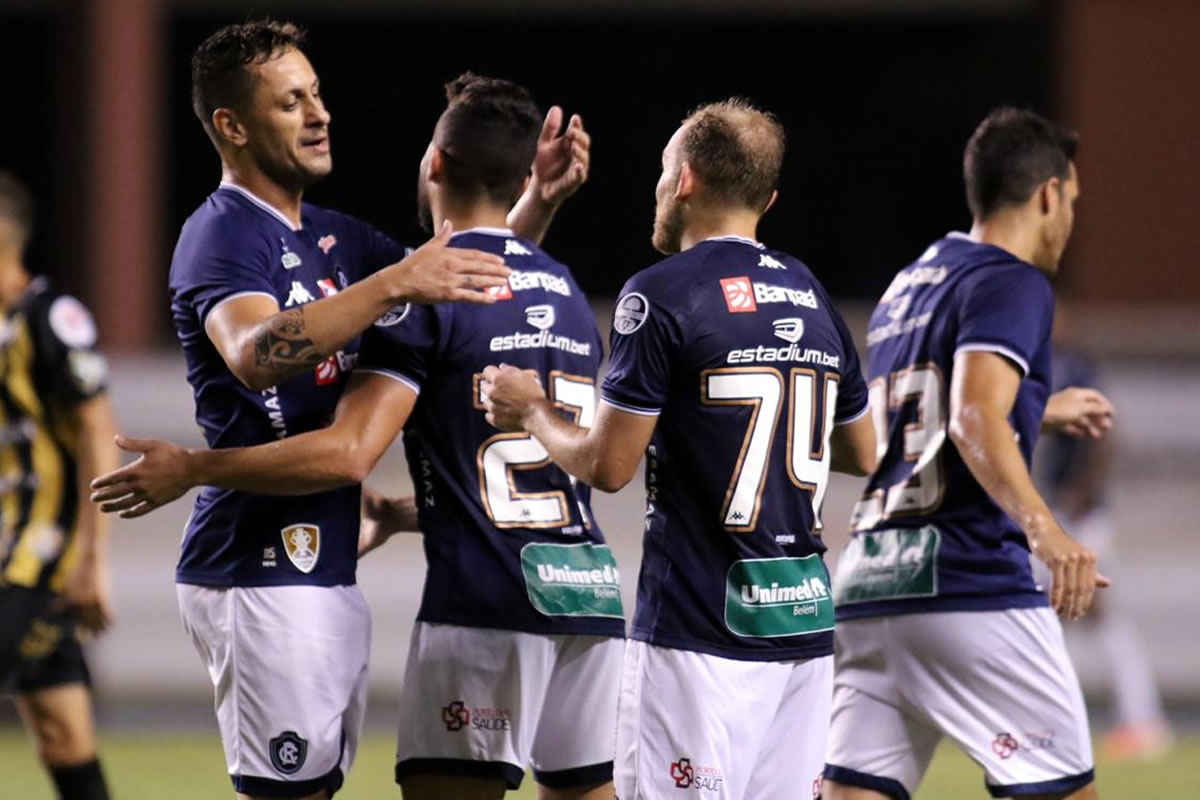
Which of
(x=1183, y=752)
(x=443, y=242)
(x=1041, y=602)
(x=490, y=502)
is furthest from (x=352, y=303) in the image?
(x=1183, y=752)

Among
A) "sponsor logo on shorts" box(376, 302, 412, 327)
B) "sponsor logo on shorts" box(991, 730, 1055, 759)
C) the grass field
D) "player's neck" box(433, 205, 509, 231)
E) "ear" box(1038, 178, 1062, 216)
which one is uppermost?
"player's neck" box(433, 205, 509, 231)

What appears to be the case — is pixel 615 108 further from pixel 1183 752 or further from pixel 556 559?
pixel 556 559

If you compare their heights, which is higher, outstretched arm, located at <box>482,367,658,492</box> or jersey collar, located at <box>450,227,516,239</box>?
jersey collar, located at <box>450,227,516,239</box>

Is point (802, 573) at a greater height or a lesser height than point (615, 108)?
lesser

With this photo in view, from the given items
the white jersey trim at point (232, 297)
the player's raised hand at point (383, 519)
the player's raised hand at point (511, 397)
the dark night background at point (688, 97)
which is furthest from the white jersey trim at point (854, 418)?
the dark night background at point (688, 97)

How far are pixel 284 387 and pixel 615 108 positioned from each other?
36.6ft

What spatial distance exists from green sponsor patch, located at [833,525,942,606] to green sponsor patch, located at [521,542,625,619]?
0.91 meters

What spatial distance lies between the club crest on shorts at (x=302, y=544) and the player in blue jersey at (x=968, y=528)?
1.69 m

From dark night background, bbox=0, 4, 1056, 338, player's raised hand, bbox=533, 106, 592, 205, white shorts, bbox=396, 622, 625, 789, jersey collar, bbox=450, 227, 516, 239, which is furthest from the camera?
dark night background, bbox=0, 4, 1056, 338

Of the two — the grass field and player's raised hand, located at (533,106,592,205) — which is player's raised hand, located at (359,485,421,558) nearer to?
player's raised hand, located at (533,106,592,205)

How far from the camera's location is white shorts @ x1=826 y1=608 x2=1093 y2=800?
16.2 ft

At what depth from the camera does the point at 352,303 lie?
4.00 metres

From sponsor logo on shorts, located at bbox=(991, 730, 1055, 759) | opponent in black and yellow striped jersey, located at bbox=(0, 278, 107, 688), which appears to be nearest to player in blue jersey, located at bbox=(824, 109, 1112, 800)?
sponsor logo on shorts, located at bbox=(991, 730, 1055, 759)

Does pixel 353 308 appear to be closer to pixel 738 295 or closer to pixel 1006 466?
pixel 738 295
